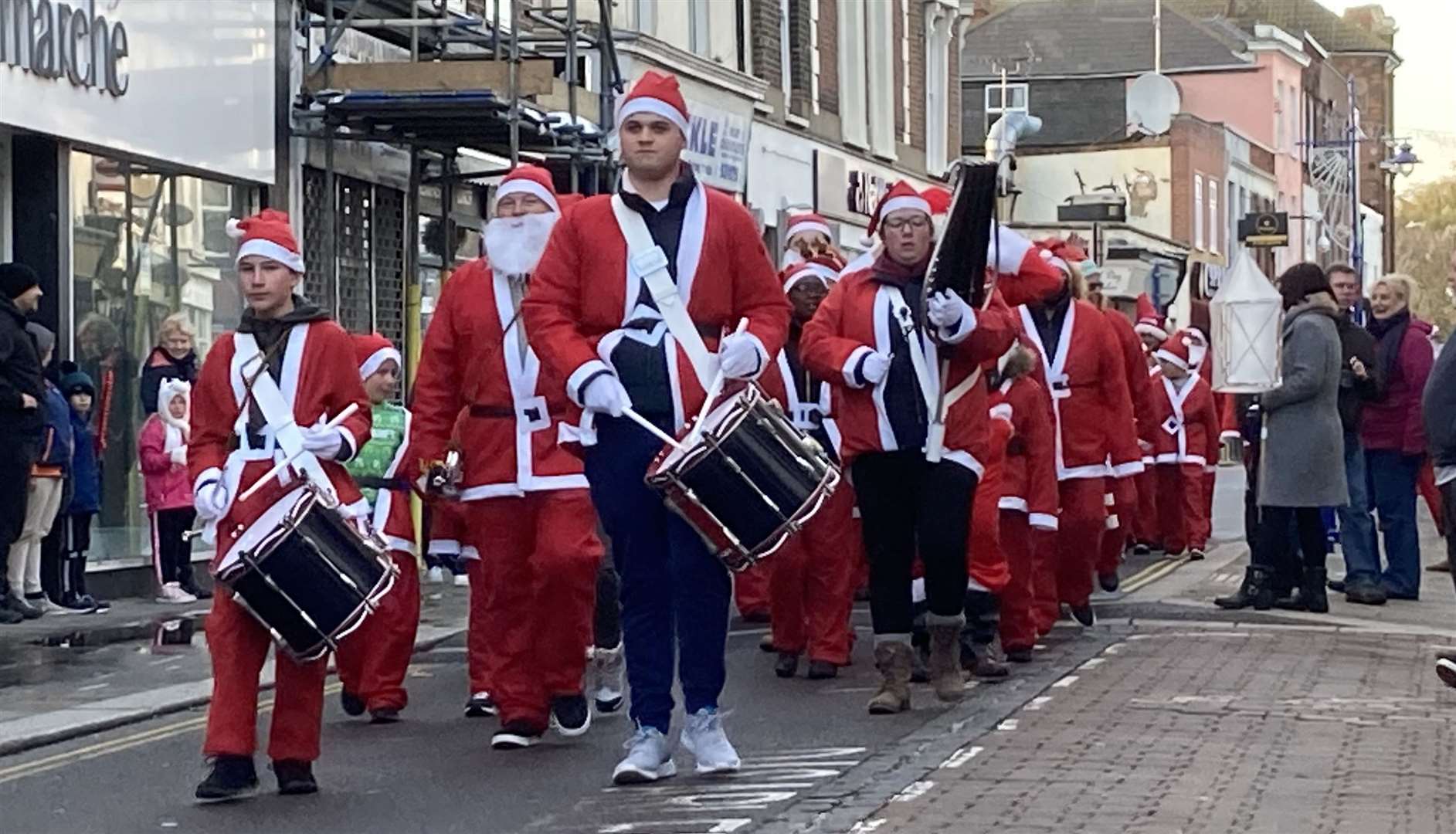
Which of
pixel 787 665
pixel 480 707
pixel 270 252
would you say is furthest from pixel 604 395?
pixel 787 665

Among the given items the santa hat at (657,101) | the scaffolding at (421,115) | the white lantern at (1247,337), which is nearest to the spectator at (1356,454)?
the white lantern at (1247,337)

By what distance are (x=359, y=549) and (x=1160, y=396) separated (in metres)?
12.8

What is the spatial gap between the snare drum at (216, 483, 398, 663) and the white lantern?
7560 mm

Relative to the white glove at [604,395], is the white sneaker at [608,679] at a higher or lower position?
lower

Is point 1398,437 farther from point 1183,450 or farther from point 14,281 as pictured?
point 14,281

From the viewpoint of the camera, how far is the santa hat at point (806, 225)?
13.9m

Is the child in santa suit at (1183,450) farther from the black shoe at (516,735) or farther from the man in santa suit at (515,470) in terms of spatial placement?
the black shoe at (516,735)

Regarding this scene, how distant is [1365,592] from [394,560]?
24.7 ft

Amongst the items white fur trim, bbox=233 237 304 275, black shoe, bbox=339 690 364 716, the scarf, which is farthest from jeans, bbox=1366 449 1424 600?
white fur trim, bbox=233 237 304 275

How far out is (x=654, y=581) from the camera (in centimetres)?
862

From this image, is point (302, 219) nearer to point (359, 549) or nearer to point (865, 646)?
point (865, 646)

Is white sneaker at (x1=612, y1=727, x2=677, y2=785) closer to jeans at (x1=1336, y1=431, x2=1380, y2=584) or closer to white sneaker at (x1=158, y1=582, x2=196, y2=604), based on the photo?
jeans at (x1=1336, y1=431, x2=1380, y2=584)

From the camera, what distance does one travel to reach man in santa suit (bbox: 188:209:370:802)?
28.0 feet

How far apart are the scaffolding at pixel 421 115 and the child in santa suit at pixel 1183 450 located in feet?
15.5
